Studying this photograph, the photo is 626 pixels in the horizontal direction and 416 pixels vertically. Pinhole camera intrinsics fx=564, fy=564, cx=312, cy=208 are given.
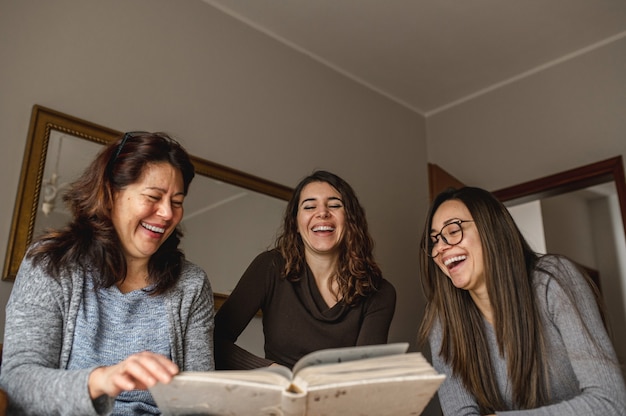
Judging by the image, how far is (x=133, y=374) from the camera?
86 cm

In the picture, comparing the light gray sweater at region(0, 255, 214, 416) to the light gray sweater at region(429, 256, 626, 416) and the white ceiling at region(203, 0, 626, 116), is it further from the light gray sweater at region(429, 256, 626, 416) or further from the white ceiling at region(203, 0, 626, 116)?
the white ceiling at region(203, 0, 626, 116)

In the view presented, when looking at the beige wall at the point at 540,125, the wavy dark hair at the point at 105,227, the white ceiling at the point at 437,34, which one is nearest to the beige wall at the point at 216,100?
the white ceiling at the point at 437,34

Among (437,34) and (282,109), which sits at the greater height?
(437,34)

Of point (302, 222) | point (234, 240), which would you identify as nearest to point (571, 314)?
point (302, 222)

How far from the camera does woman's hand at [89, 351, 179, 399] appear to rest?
83 centimetres

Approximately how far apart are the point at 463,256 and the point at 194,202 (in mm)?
1256

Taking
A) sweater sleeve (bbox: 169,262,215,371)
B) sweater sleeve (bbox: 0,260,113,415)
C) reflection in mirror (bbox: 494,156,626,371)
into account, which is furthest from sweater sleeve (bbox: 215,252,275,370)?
reflection in mirror (bbox: 494,156,626,371)

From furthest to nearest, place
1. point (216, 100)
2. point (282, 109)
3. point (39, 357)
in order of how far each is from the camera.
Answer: point (282, 109) → point (216, 100) → point (39, 357)

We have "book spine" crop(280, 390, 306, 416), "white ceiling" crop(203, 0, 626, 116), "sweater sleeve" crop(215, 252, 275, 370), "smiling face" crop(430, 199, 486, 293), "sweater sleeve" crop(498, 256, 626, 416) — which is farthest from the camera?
"white ceiling" crop(203, 0, 626, 116)

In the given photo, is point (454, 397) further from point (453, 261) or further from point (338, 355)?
point (338, 355)

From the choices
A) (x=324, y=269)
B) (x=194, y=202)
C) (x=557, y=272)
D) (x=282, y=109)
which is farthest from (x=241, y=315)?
(x=282, y=109)

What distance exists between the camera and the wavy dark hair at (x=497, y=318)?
142cm

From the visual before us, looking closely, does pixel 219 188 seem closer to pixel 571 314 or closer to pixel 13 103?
pixel 13 103

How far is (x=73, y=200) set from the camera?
1.36m
